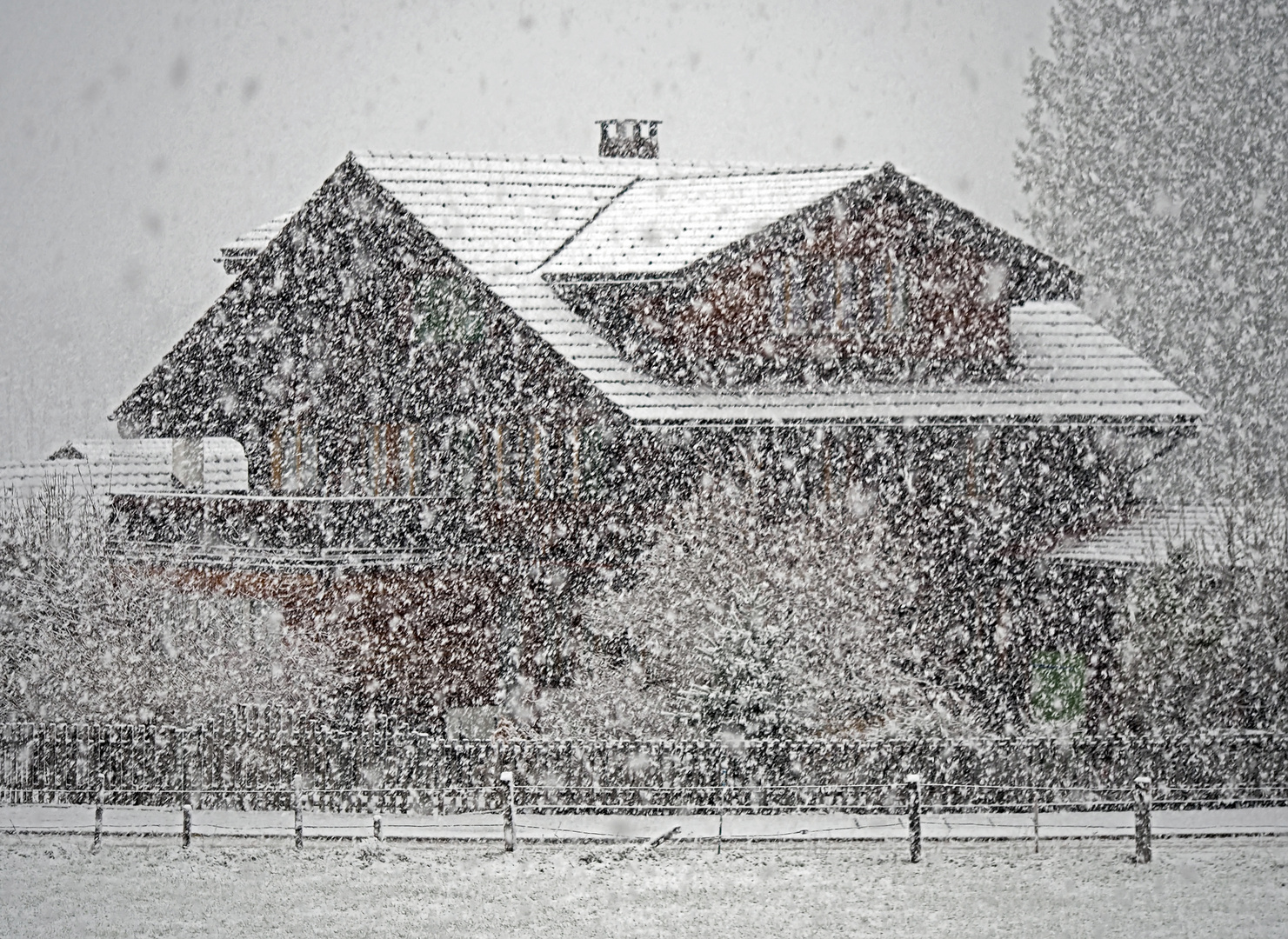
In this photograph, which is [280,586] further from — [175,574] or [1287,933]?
[1287,933]

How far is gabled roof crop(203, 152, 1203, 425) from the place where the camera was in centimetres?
2517

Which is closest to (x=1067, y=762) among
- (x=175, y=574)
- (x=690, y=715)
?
(x=690, y=715)

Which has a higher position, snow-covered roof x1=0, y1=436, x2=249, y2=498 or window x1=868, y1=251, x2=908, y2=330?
window x1=868, y1=251, x2=908, y2=330

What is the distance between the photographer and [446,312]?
1054 inches

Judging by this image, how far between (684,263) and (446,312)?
14.0 ft

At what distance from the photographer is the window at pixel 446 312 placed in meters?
26.6

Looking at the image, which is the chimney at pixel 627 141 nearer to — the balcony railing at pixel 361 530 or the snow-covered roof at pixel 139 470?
the snow-covered roof at pixel 139 470

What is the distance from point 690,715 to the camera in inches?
808

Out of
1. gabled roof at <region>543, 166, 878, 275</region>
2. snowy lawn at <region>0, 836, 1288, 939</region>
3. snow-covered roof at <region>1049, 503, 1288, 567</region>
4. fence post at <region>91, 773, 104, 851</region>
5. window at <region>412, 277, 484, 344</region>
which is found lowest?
snowy lawn at <region>0, 836, 1288, 939</region>

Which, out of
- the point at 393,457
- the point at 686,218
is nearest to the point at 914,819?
the point at 393,457

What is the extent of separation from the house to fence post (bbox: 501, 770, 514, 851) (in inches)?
214

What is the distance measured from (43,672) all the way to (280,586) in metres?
3.38

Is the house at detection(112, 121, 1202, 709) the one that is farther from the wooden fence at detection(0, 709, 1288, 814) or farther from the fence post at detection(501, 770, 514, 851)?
the fence post at detection(501, 770, 514, 851)

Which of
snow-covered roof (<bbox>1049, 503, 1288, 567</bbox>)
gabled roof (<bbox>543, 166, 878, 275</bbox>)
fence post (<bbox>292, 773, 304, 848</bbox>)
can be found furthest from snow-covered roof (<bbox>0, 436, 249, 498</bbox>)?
snow-covered roof (<bbox>1049, 503, 1288, 567</bbox>)
